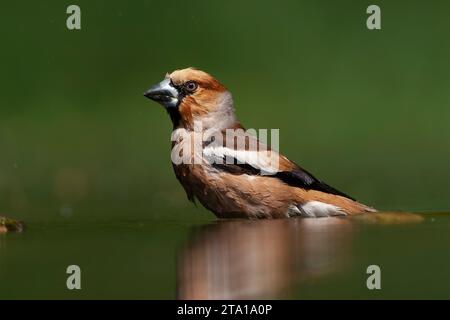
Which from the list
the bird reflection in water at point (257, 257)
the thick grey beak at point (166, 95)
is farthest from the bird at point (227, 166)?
the bird reflection in water at point (257, 257)

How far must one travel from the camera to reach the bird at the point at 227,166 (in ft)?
27.5

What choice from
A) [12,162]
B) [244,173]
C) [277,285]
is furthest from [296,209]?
[12,162]

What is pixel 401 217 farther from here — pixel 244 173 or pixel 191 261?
pixel 191 261

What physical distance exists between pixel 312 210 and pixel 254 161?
2.09 feet

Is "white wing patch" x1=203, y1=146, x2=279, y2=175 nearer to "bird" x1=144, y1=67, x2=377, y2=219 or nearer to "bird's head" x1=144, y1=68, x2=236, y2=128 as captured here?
"bird" x1=144, y1=67, x2=377, y2=219

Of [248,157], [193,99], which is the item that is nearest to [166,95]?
[193,99]

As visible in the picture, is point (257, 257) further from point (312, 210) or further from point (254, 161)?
point (312, 210)

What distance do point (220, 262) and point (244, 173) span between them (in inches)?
101

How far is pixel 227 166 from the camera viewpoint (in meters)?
8.34

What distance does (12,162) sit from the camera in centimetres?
1309

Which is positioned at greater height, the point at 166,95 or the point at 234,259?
the point at 166,95

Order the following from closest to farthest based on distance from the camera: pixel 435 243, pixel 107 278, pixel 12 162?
pixel 107 278, pixel 435 243, pixel 12 162

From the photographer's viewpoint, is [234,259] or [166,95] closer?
[234,259]

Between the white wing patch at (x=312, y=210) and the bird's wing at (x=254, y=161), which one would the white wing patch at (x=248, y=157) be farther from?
the white wing patch at (x=312, y=210)
